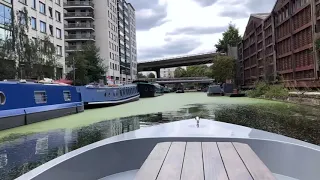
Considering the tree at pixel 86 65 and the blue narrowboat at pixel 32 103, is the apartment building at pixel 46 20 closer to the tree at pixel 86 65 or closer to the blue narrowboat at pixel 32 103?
the tree at pixel 86 65

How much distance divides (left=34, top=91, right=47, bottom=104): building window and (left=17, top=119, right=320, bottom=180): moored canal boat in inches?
569

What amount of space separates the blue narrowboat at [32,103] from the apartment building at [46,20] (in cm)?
1573

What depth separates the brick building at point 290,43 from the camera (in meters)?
21.7

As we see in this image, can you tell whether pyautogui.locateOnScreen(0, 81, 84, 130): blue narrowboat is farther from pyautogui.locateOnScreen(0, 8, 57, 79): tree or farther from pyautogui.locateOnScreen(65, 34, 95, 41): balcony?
pyautogui.locateOnScreen(65, 34, 95, 41): balcony

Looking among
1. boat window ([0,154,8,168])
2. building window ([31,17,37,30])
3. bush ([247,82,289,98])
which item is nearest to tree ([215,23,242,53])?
bush ([247,82,289,98])

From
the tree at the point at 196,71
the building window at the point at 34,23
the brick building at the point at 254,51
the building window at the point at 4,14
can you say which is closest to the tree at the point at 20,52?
the building window at the point at 4,14

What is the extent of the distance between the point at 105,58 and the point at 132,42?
121 ft

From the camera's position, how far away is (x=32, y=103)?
16.8 m

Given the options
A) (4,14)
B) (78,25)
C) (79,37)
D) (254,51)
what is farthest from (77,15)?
(254,51)

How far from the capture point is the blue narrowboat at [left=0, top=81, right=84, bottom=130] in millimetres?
14562

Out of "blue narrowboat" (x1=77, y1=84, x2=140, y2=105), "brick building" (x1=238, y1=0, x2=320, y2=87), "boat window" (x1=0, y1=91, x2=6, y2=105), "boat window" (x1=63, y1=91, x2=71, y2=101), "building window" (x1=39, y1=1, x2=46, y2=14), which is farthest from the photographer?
"building window" (x1=39, y1=1, x2=46, y2=14)

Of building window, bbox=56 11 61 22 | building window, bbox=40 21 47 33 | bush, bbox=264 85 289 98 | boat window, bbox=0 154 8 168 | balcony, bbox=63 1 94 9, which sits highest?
balcony, bbox=63 1 94 9

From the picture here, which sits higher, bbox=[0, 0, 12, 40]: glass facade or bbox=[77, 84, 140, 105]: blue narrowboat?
bbox=[0, 0, 12, 40]: glass facade

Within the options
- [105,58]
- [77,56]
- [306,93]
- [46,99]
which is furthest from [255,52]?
[105,58]
